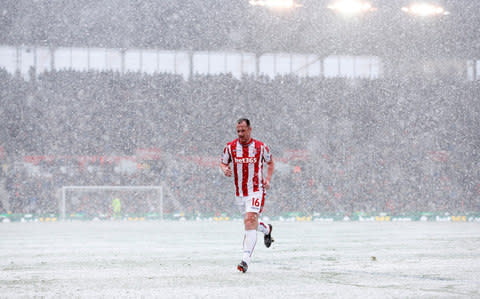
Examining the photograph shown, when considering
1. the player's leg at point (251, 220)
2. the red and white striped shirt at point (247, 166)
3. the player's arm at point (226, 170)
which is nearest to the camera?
the player's leg at point (251, 220)

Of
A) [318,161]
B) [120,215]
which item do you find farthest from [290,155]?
[120,215]

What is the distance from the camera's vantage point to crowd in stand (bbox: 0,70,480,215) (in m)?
28.5

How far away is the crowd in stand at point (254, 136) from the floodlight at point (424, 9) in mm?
4661

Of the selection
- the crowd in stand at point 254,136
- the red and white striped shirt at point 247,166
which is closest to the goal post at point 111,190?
A: the crowd in stand at point 254,136

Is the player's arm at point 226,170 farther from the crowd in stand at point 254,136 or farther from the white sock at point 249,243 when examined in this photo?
the crowd in stand at point 254,136

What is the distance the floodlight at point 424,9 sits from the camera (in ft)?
97.1

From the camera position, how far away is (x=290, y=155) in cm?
3122

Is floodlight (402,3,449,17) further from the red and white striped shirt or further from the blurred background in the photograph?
the red and white striped shirt

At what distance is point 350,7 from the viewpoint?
28562 mm

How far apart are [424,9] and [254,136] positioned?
10150 mm

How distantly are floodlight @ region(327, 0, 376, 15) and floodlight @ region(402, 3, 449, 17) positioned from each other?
2000 mm

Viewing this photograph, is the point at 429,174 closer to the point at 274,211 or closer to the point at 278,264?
the point at 274,211

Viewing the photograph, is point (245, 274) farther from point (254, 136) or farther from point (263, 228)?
point (254, 136)

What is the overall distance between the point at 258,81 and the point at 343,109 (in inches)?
186
